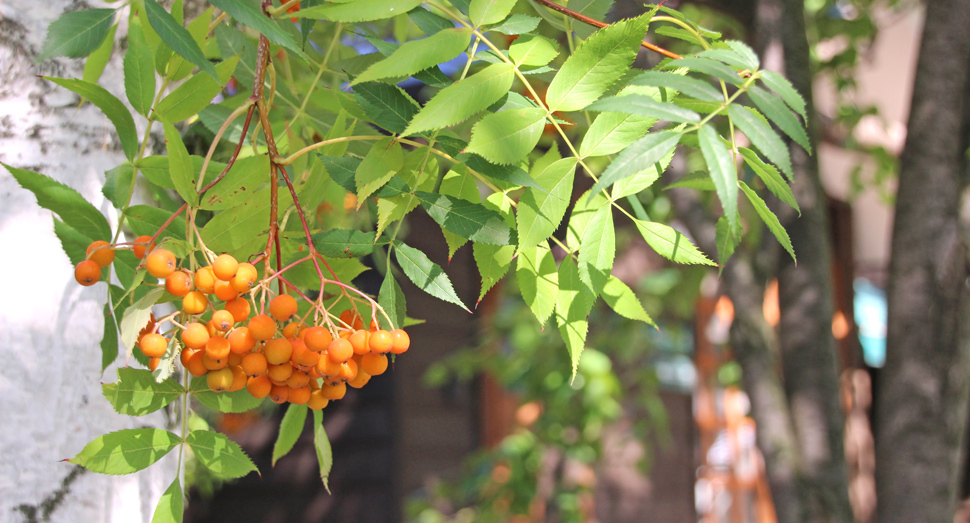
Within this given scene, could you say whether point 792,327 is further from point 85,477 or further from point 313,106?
point 85,477

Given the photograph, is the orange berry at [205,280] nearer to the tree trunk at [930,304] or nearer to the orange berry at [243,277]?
the orange berry at [243,277]

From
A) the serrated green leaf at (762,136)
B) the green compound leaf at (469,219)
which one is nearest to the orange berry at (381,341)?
the green compound leaf at (469,219)

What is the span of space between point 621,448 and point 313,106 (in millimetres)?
2916

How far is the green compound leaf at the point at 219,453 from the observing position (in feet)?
2.03

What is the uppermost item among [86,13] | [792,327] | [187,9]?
[187,9]

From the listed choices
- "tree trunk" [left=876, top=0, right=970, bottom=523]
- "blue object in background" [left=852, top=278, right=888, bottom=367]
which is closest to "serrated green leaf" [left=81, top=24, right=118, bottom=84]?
"tree trunk" [left=876, top=0, right=970, bottom=523]

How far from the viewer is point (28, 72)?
2.49 feet

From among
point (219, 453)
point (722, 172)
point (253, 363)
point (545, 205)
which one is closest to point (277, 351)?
point (253, 363)

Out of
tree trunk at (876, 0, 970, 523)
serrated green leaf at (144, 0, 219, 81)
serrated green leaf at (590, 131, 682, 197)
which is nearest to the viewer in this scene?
serrated green leaf at (590, 131, 682, 197)

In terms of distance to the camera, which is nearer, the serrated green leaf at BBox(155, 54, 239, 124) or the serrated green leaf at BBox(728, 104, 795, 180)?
the serrated green leaf at BBox(728, 104, 795, 180)

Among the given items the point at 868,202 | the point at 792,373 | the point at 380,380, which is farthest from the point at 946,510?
the point at 868,202

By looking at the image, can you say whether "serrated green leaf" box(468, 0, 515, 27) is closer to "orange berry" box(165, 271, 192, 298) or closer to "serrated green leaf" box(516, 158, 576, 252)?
"serrated green leaf" box(516, 158, 576, 252)

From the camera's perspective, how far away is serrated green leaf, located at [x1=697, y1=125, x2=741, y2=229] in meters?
0.46

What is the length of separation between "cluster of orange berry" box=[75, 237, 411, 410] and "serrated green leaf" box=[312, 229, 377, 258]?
0.06 metres
